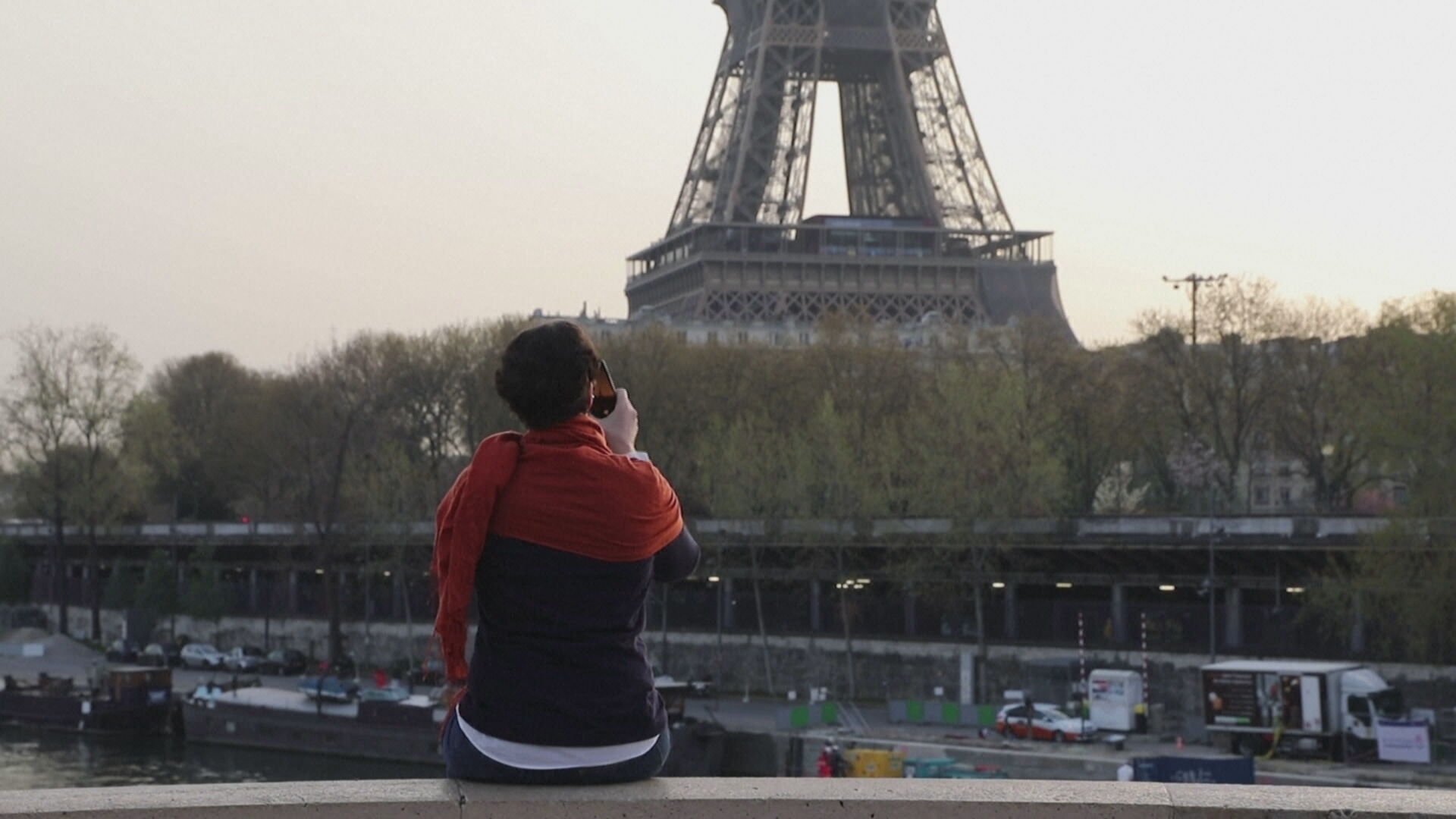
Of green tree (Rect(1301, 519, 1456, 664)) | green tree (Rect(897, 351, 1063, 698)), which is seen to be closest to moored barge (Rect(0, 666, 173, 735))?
green tree (Rect(897, 351, 1063, 698))

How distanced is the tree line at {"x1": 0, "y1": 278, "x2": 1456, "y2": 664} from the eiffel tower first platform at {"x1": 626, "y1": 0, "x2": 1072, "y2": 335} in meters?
20.7

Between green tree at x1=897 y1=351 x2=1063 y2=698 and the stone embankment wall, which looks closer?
the stone embankment wall

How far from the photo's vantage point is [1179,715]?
4619cm

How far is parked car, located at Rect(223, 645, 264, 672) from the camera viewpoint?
64250 millimetres

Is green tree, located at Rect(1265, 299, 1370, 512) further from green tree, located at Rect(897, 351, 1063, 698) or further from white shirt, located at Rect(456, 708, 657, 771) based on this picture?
white shirt, located at Rect(456, 708, 657, 771)

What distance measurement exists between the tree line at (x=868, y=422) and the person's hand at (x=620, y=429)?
38837 millimetres

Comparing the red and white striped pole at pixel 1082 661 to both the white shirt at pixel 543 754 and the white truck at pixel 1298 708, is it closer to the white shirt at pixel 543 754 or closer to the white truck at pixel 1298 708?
the white truck at pixel 1298 708

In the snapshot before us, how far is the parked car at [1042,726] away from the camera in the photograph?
41938mm

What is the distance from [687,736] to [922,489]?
13.7 m

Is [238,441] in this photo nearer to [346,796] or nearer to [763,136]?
[763,136]

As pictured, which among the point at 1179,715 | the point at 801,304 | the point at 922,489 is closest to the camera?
the point at 1179,715

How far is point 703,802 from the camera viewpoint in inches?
206

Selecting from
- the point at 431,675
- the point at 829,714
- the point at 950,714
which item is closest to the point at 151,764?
the point at 431,675

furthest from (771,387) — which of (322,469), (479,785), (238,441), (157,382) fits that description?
(479,785)
